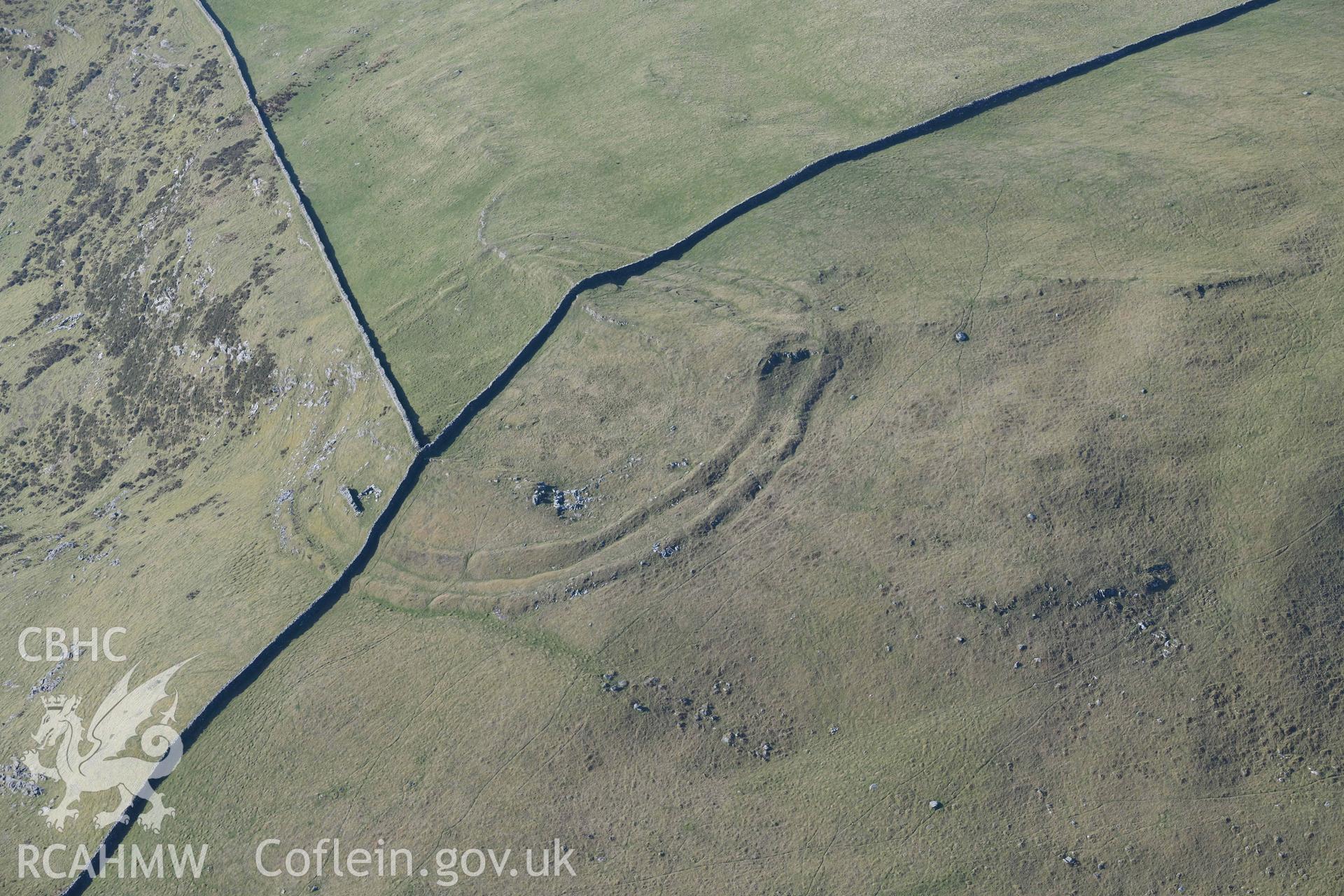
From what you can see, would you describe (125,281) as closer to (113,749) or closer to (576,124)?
(576,124)

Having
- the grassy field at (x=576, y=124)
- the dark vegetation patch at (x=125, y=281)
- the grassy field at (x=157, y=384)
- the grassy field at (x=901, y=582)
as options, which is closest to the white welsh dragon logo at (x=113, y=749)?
the grassy field at (x=157, y=384)

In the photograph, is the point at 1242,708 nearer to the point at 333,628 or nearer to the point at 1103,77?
the point at 333,628

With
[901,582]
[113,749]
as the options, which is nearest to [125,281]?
[113,749]

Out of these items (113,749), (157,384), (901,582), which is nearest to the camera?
(901,582)

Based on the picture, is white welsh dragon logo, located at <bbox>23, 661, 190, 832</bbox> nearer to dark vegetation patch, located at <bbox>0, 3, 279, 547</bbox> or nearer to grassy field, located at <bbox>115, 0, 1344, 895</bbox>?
grassy field, located at <bbox>115, 0, 1344, 895</bbox>

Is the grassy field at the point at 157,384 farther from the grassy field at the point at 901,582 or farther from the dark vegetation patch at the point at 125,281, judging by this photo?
the grassy field at the point at 901,582
